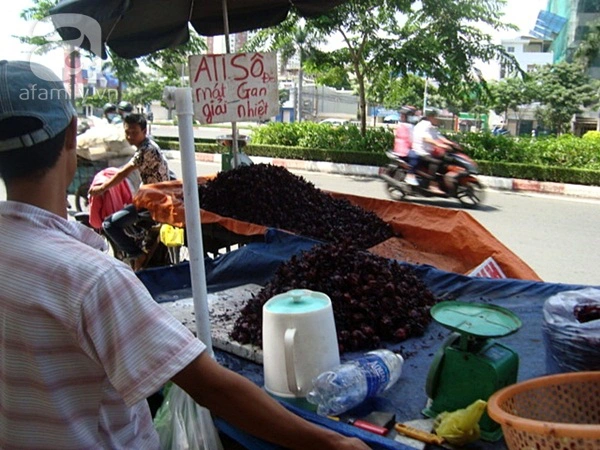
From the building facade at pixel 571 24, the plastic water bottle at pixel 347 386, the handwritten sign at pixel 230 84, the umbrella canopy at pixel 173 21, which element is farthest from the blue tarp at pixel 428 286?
the building facade at pixel 571 24

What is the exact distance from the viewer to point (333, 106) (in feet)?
185

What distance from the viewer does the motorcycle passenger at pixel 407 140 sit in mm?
7910

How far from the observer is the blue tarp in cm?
141

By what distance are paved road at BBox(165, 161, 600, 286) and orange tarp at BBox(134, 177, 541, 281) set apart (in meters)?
2.04

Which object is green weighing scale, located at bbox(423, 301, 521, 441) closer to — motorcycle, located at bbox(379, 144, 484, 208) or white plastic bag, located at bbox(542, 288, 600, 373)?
white plastic bag, located at bbox(542, 288, 600, 373)

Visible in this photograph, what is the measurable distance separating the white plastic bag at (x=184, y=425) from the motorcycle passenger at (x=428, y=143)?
683cm

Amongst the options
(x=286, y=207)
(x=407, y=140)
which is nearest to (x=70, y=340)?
(x=286, y=207)

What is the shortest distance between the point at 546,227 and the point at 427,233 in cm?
416

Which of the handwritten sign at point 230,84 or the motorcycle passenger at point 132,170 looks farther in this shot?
the motorcycle passenger at point 132,170

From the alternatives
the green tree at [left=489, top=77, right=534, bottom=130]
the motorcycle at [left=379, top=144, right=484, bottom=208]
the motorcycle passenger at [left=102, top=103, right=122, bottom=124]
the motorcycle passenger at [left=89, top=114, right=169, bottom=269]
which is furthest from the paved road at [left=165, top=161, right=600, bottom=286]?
the green tree at [left=489, top=77, right=534, bottom=130]

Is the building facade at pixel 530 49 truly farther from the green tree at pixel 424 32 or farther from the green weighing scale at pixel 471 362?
the green weighing scale at pixel 471 362

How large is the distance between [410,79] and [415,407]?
11200mm

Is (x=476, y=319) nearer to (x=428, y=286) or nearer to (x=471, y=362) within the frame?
(x=471, y=362)

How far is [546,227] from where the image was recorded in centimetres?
647
